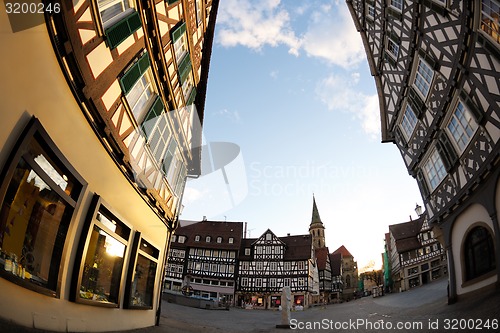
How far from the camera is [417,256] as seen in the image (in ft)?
143

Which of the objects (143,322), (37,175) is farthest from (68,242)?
(143,322)

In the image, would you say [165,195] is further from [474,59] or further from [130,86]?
[474,59]

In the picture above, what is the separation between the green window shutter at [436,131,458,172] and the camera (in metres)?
10.9

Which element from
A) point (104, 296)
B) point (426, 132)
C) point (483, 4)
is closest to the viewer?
point (104, 296)

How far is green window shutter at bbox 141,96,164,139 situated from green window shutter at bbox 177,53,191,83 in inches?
93.2

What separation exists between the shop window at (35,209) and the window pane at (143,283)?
3.74 meters

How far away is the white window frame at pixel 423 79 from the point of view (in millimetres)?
11695

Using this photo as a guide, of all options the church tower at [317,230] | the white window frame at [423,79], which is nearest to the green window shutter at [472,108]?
the white window frame at [423,79]

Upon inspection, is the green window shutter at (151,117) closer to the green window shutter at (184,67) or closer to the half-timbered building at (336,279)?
the green window shutter at (184,67)

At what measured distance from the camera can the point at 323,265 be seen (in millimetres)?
62906

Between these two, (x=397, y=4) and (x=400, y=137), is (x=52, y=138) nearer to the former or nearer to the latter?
(x=397, y=4)

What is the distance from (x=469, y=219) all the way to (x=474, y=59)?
5487mm

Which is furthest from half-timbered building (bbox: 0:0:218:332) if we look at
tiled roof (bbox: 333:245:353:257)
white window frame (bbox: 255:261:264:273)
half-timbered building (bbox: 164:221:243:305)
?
tiled roof (bbox: 333:245:353:257)

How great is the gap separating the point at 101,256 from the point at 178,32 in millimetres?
7013
